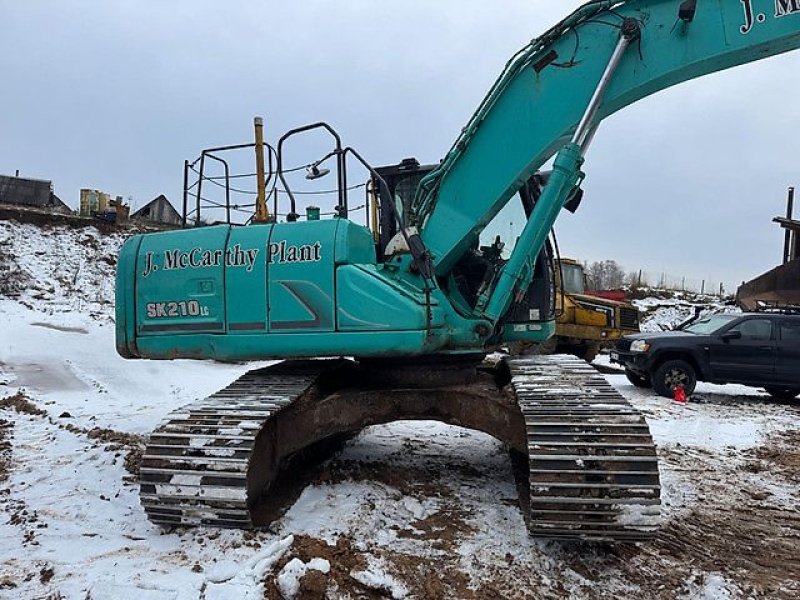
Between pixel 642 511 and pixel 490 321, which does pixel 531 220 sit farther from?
pixel 642 511

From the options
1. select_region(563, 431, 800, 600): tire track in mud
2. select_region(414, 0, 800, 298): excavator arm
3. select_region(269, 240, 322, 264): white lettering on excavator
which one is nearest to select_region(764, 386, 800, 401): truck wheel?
select_region(563, 431, 800, 600): tire track in mud

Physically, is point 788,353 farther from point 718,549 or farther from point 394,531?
point 394,531

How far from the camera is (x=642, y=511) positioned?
10.4 feet

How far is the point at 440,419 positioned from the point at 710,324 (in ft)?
26.3

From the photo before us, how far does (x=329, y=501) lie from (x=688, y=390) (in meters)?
7.79

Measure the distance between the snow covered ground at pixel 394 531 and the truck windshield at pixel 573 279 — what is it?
26.6 ft

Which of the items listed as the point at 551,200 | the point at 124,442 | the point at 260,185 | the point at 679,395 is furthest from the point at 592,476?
the point at 679,395

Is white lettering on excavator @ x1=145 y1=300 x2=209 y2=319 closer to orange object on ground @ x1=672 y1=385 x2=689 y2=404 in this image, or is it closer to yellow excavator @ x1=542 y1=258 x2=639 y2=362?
orange object on ground @ x1=672 y1=385 x2=689 y2=404

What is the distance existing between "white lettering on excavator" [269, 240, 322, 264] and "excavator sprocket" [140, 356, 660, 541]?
924mm

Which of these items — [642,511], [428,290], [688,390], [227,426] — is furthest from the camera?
[688,390]

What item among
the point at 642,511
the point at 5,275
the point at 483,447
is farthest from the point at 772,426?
the point at 5,275

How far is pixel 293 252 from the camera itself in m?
4.55

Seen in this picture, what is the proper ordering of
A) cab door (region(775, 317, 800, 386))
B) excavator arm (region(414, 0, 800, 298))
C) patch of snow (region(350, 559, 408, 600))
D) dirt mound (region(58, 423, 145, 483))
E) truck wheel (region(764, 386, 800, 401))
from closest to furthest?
patch of snow (region(350, 559, 408, 600)) → excavator arm (region(414, 0, 800, 298)) → dirt mound (region(58, 423, 145, 483)) → cab door (region(775, 317, 800, 386)) → truck wheel (region(764, 386, 800, 401))

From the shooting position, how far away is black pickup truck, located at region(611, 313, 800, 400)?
10.1 m
